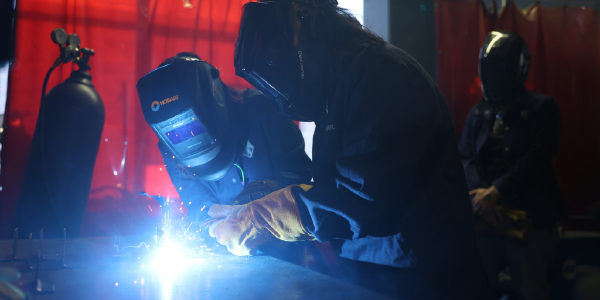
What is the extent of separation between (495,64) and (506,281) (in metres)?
1.43

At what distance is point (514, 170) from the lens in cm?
229

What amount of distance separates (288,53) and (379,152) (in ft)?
1.28

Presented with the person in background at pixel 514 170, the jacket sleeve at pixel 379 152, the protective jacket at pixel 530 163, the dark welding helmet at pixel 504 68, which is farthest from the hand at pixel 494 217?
the jacket sleeve at pixel 379 152

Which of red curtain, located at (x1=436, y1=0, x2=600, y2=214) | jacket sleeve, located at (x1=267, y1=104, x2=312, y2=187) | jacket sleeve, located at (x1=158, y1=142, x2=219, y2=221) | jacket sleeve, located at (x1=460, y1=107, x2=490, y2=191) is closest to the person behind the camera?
jacket sleeve, located at (x1=267, y1=104, x2=312, y2=187)

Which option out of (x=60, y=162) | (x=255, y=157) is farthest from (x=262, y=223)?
(x=60, y=162)

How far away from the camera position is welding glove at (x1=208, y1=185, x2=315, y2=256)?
886 millimetres

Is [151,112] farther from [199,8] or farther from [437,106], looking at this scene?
[199,8]

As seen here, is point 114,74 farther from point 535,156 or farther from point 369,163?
point 535,156

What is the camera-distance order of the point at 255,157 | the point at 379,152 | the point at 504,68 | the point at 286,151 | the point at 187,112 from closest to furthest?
the point at 379,152, the point at 187,112, the point at 286,151, the point at 255,157, the point at 504,68

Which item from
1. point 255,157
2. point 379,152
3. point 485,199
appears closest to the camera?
point 379,152

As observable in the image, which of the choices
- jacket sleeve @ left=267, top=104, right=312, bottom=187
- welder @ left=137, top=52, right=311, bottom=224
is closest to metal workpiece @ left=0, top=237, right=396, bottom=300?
A: welder @ left=137, top=52, right=311, bottom=224

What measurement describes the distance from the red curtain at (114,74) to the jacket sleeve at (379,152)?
7.27 feet

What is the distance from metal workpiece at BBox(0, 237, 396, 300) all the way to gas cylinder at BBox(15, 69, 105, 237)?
111 cm

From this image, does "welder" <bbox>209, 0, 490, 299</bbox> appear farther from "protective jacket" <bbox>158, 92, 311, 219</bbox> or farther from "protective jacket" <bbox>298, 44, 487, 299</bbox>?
"protective jacket" <bbox>158, 92, 311, 219</bbox>
